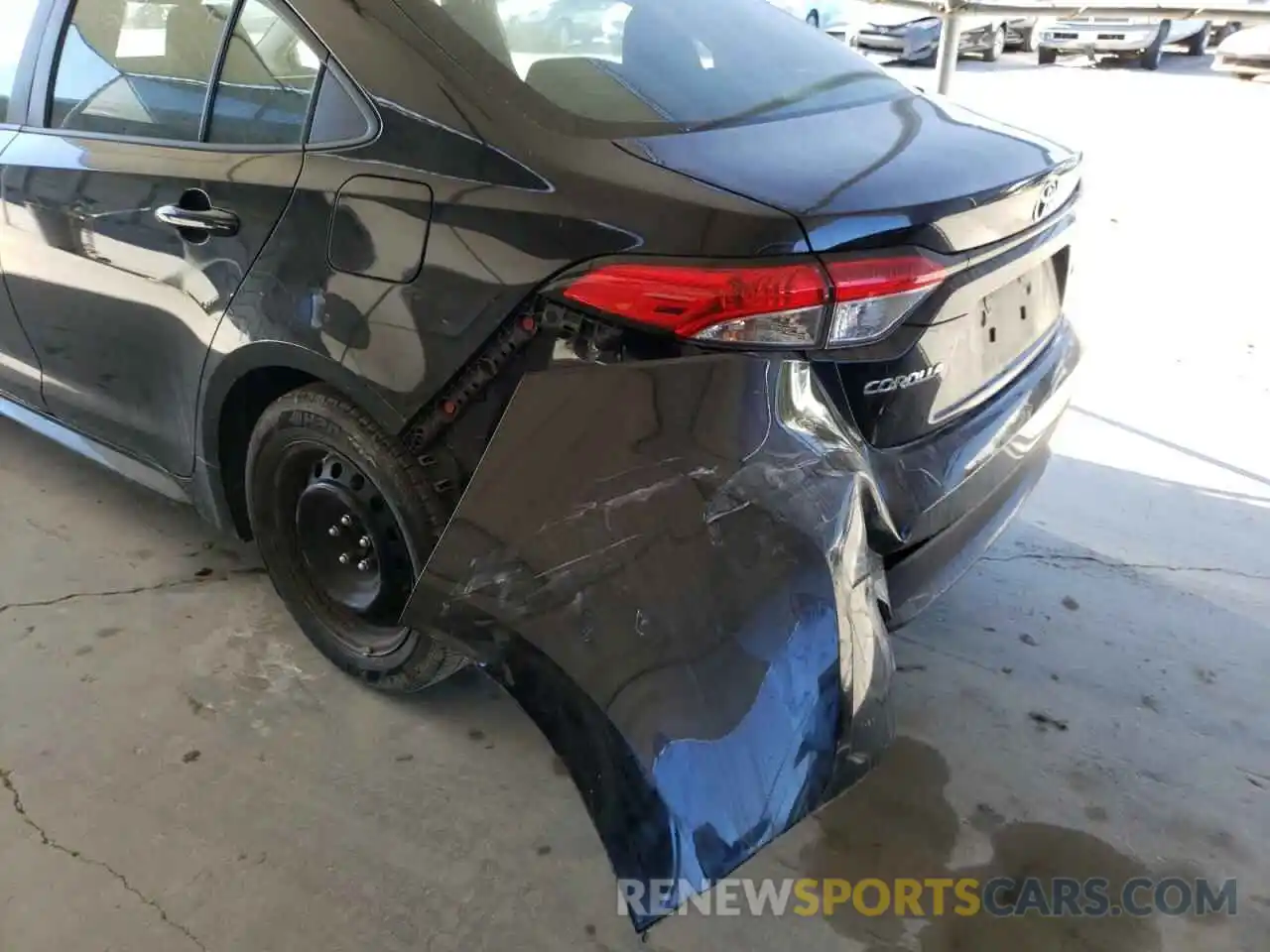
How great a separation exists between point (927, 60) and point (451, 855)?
13390mm

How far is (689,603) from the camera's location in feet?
4.91

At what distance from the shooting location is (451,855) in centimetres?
191

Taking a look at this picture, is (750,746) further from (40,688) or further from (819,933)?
(40,688)

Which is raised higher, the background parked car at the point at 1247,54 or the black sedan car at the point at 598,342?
the black sedan car at the point at 598,342

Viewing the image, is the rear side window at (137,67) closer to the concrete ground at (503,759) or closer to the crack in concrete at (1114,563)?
the concrete ground at (503,759)

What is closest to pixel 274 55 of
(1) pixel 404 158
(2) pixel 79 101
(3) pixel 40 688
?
(1) pixel 404 158

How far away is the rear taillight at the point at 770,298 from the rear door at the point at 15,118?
182cm

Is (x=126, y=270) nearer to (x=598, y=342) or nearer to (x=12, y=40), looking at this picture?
(x=12, y=40)

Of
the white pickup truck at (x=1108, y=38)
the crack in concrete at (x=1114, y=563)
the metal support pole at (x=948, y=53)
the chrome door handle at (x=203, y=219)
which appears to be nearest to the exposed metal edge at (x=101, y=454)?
the chrome door handle at (x=203, y=219)

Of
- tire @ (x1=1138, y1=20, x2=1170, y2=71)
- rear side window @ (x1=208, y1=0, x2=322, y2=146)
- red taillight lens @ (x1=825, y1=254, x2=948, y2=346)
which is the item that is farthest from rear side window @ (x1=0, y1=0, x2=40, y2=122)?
tire @ (x1=1138, y1=20, x2=1170, y2=71)

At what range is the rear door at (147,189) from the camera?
2.00 m

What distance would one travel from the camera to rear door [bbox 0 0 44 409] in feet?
8.13

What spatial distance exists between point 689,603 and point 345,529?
38.0 inches

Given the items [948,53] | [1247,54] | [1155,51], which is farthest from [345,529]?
[1155,51]
